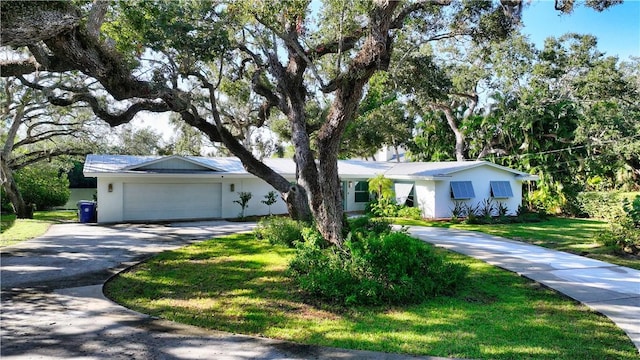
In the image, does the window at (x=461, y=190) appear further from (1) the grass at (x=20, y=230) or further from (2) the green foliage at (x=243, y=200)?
(1) the grass at (x=20, y=230)

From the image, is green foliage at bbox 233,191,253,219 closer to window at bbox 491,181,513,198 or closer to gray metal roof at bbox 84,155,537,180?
gray metal roof at bbox 84,155,537,180

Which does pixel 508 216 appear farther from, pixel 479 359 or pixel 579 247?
pixel 479 359

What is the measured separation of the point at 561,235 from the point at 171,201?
16145mm

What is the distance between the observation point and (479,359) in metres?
4.42

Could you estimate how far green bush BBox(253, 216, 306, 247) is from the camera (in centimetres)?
1138

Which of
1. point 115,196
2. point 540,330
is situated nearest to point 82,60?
point 540,330

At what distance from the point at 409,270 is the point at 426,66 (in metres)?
8.00

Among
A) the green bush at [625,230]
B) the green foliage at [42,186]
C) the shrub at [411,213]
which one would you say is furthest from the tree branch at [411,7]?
the green foliage at [42,186]

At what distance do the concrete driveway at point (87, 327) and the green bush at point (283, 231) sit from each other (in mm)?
3515

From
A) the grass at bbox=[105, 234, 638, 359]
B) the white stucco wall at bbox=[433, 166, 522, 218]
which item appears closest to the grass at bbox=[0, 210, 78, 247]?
the grass at bbox=[105, 234, 638, 359]

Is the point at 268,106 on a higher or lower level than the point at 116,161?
higher

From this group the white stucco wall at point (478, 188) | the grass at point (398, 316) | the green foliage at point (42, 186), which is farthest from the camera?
the green foliage at point (42, 186)

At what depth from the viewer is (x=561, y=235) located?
1426cm

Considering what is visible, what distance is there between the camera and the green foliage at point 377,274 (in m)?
6.44
